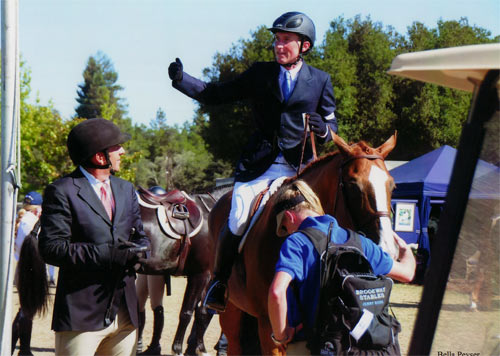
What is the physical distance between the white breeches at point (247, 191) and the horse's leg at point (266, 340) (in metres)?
0.80

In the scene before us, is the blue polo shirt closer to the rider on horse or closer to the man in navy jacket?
the man in navy jacket

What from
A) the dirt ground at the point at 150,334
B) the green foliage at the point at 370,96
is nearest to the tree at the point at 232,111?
the green foliage at the point at 370,96

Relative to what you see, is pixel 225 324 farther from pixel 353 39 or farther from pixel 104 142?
pixel 353 39

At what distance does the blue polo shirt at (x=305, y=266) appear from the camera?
9.54 ft

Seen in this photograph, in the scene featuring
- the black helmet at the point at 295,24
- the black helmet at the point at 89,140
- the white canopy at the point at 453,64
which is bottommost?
the black helmet at the point at 89,140

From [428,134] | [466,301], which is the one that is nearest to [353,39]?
[428,134]

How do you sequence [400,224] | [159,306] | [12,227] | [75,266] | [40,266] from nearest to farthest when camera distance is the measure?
1. [75,266]
2. [12,227]
3. [40,266]
4. [159,306]
5. [400,224]

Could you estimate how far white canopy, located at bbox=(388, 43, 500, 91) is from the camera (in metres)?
1.74

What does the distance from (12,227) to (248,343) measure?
2.30 m

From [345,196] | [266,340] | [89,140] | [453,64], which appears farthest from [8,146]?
[453,64]

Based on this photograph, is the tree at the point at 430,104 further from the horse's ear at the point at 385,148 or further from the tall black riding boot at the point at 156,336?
the horse's ear at the point at 385,148

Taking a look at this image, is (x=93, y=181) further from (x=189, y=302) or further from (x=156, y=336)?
(x=156, y=336)

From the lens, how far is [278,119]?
4.81 meters

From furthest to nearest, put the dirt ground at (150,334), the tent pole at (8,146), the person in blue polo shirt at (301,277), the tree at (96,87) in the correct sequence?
the tree at (96,87)
the dirt ground at (150,334)
the tent pole at (8,146)
the person in blue polo shirt at (301,277)
